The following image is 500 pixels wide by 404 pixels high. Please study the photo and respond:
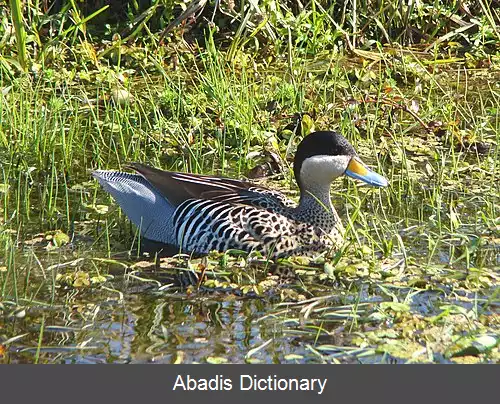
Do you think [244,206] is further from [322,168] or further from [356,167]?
[356,167]

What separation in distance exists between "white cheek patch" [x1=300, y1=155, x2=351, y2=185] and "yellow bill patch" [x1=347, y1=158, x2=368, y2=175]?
0.03m

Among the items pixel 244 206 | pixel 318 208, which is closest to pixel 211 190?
pixel 244 206

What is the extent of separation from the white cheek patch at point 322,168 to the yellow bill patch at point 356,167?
26 mm

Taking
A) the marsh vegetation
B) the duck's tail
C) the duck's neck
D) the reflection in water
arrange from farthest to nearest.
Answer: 1. the duck's tail
2. the duck's neck
3. the marsh vegetation
4. the reflection in water

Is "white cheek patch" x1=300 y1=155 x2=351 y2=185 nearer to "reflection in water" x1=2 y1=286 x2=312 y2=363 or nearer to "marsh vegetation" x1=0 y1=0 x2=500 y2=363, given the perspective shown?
"marsh vegetation" x1=0 y1=0 x2=500 y2=363

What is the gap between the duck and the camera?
22.5 ft

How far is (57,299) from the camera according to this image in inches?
235

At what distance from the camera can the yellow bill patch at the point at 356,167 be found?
7055 mm

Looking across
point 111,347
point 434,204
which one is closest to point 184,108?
point 434,204

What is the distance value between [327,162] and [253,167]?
3.58 ft

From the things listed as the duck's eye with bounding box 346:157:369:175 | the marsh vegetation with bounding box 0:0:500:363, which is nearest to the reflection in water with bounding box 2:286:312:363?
the marsh vegetation with bounding box 0:0:500:363

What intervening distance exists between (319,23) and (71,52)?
2148 mm

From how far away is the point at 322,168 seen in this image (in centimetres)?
702

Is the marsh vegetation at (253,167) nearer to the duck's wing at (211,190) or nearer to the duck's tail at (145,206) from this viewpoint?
the duck's tail at (145,206)
